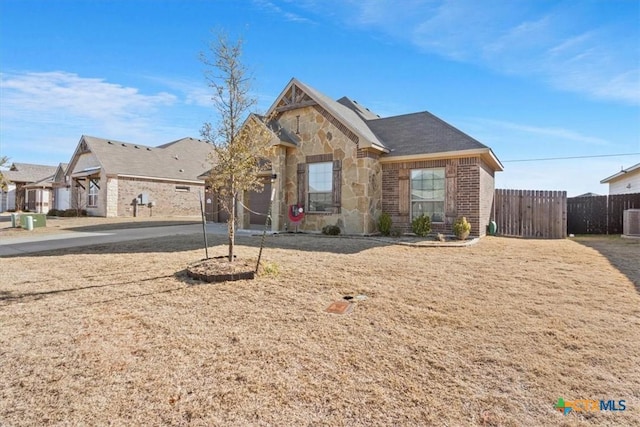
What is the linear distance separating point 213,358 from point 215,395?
605mm

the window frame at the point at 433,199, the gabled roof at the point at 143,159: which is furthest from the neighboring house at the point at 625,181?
the gabled roof at the point at 143,159

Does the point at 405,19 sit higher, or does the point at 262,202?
the point at 405,19

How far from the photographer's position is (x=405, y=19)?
33.3 feet

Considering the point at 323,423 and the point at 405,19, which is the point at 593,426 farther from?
the point at 405,19

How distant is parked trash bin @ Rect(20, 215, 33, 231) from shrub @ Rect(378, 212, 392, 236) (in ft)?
52.3

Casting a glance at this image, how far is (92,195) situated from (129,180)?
4.00m

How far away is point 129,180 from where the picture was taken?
24.9 metres

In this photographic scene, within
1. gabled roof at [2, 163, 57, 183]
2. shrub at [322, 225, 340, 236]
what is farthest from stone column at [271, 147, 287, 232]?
gabled roof at [2, 163, 57, 183]

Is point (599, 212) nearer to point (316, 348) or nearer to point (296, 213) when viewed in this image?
point (296, 213)

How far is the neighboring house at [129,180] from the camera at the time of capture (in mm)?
24281

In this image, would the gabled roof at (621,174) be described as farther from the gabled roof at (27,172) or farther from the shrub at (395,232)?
the gabled roof at (27,172)

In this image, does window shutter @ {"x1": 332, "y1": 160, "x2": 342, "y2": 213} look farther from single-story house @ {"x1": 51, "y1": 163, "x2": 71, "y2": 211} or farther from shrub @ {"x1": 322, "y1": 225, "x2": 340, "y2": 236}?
single-story house @ {"x1": 51, "y1": 163, "x2": 71, "y2": 211}

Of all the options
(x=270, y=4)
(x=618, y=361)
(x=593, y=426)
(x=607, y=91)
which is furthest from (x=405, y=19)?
(x=607, y=91)

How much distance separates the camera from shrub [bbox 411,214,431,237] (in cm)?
1154
